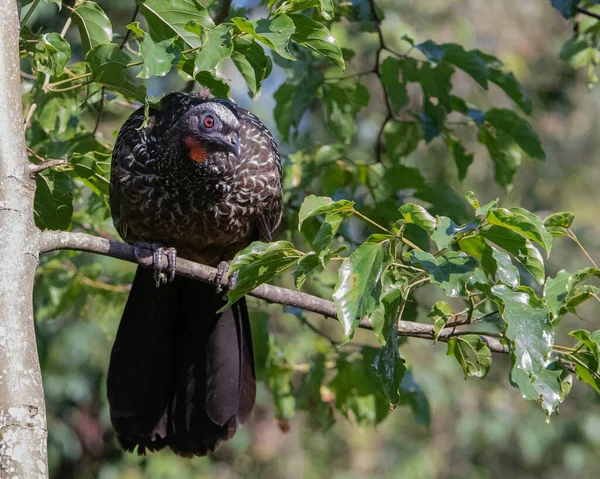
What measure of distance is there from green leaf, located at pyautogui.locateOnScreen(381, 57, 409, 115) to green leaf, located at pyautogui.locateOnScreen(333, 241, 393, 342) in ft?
5.56

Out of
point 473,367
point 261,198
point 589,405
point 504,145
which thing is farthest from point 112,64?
point 589,405

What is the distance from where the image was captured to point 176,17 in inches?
100

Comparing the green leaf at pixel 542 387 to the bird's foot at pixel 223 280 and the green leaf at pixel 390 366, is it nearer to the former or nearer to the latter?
the green leaf at pixel 390 366

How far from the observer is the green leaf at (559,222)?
2.27m

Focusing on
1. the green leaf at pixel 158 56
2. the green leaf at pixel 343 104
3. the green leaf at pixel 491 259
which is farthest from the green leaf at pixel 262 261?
the green leaf at pixel 343 104

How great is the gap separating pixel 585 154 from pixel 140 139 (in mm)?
6778

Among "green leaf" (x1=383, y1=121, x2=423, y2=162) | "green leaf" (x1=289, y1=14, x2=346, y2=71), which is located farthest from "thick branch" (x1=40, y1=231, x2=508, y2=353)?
"green leaf" (x1=383, y1=121, x2=423, y2=162)

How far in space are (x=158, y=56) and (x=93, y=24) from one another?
51 centimetres

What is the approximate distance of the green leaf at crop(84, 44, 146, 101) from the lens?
2.50 meters

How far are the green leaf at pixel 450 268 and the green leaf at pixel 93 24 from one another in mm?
1295

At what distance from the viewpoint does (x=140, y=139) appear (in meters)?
3.39

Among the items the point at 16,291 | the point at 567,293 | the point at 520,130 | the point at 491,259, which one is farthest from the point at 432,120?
the point at 16,291

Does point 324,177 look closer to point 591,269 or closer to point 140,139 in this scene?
point 140,139

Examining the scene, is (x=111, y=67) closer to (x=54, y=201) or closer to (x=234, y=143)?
(x=54, y=201)
